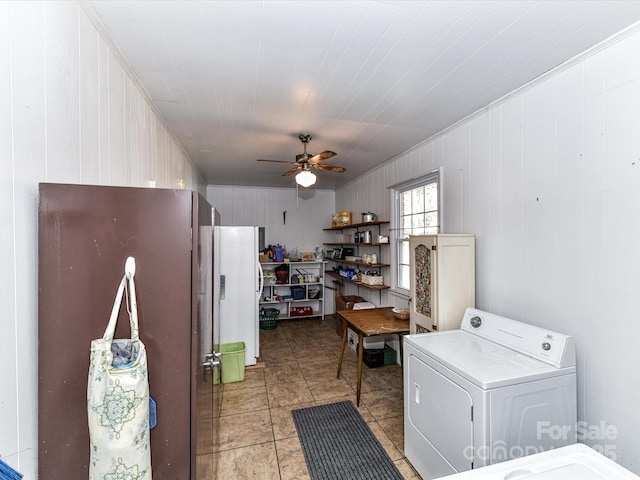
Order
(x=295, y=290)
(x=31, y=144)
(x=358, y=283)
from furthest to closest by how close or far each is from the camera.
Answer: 1. (x=295, y=290)
2. (x=358, y=283)
3. (x=31, y=144)

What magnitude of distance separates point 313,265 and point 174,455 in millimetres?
4846

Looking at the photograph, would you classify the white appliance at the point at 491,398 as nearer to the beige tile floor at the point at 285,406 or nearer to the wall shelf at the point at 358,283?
the beige tile floor at the point at 285,406

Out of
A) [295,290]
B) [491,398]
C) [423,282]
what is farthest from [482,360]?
[295,290]

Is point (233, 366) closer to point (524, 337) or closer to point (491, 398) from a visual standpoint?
point (491, 398)

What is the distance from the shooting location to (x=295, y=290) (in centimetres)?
546

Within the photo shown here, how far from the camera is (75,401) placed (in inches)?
37.1

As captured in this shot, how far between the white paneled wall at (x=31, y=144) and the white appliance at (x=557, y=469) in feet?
4.35

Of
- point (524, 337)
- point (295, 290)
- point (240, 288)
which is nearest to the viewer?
point (524, 337)

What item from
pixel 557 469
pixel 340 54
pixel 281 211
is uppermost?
pixel 340 54

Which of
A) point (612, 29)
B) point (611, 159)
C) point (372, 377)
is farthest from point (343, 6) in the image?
point (372, 377)

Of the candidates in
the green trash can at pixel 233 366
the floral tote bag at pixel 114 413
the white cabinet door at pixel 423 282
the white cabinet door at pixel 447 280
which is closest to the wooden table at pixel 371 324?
the white cabinet door at pixel 423 282

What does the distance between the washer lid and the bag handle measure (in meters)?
1.50

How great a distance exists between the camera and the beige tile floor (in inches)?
77.9

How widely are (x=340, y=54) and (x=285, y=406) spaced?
2766mm
